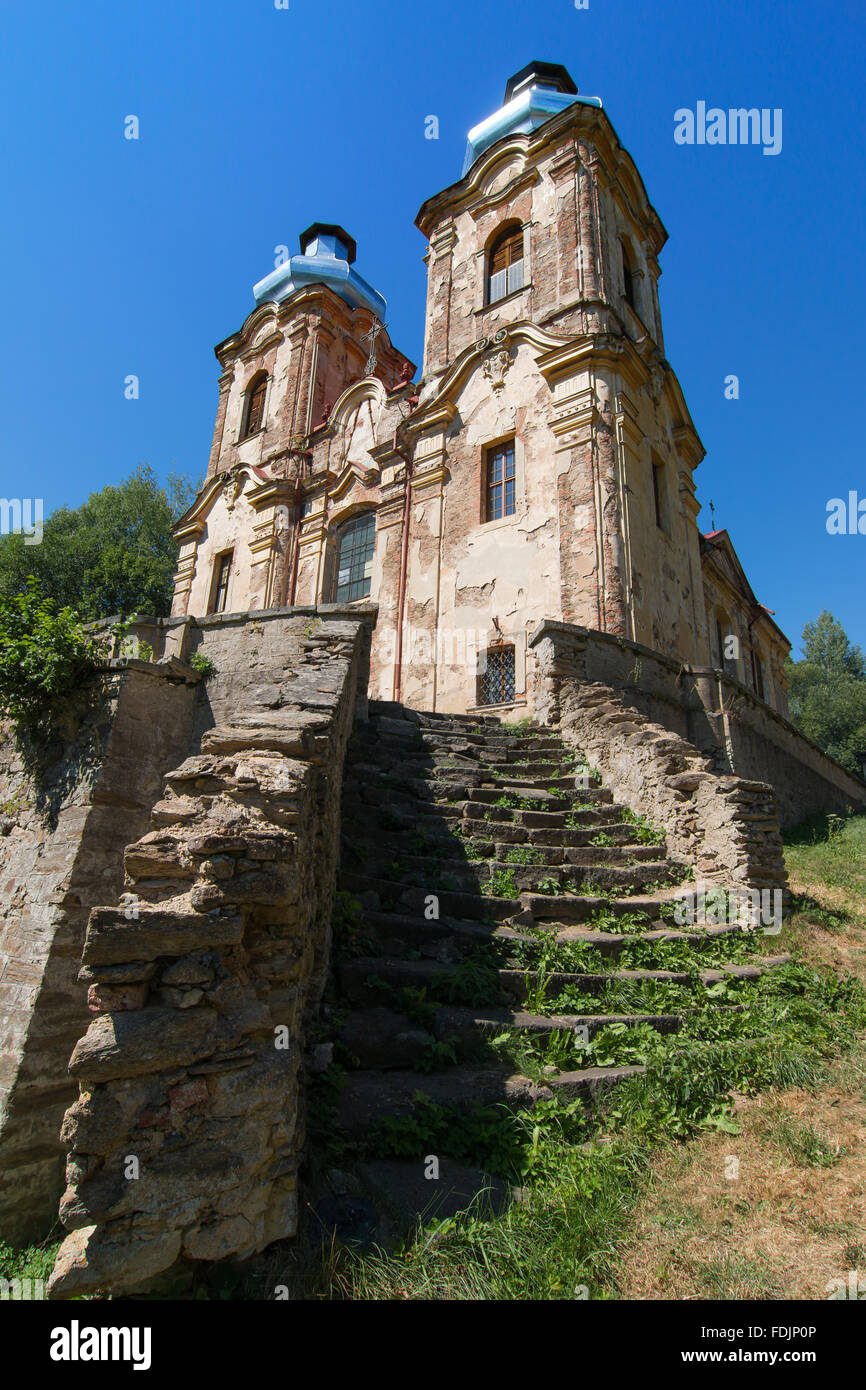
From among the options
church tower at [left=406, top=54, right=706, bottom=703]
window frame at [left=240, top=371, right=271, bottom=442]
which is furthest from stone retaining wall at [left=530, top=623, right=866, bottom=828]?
window frame at [left=240, top=371, right=271, bottom=442]

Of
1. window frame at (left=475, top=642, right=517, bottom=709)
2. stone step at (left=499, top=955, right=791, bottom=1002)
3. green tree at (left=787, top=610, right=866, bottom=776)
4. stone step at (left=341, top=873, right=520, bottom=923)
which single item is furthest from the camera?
green tree at (left=787, top=610, right=866, bottom=776)

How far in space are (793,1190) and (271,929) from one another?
2.81 meters

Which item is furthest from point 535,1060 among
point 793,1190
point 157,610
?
point 157,610

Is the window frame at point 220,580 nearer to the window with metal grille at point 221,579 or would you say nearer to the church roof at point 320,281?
the window with metal grille at point 221,579

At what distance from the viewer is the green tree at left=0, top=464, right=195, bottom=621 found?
27.6 meters

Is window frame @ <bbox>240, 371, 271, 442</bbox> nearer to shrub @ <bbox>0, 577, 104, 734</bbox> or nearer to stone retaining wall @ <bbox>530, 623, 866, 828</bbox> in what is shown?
stone retaining wall @ <bbox>530, 623, 866, 828</bbox>

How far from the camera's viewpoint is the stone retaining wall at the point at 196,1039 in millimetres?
2760

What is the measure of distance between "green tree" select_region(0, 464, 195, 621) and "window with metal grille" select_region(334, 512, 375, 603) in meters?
10.9

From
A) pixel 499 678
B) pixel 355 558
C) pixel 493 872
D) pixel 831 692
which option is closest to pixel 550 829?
pixel 493 872

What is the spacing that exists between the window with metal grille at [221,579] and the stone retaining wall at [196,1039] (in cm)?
1956

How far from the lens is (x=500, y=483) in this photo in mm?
16016

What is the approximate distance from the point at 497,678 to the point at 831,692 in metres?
34.1

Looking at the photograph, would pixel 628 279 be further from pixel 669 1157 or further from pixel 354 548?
pixel 669 1157

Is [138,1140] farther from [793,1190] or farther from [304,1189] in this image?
[793,1190]
